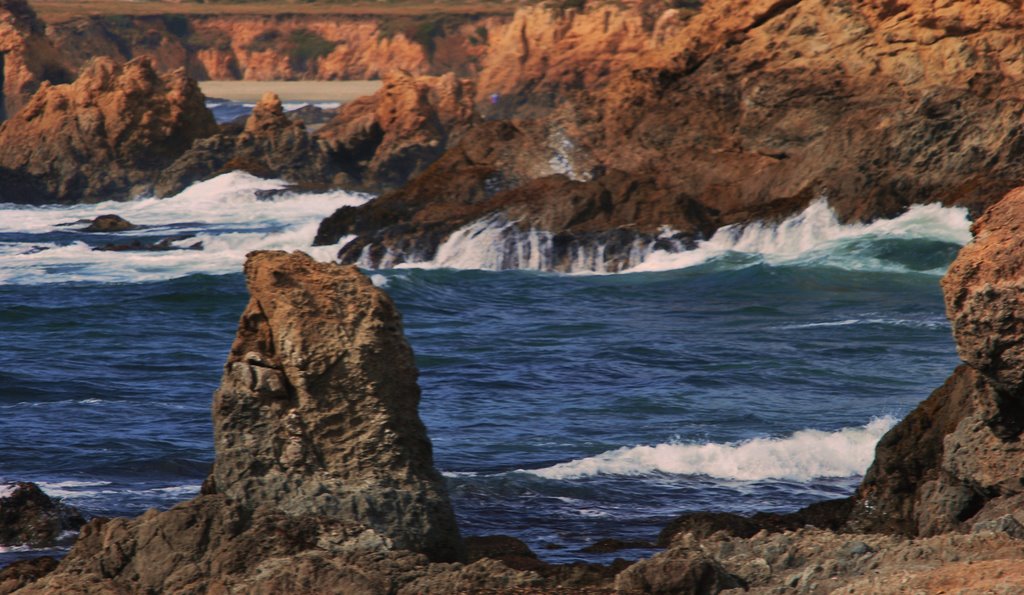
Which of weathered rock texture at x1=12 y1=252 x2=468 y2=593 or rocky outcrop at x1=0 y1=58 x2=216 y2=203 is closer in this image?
weathered rock texture at x1=12 y1=252 x2=468 y2=593

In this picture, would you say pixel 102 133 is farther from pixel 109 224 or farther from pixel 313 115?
pixel 313 115

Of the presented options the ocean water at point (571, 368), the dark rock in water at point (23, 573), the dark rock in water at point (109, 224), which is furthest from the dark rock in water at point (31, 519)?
the dark rock in water at point (109, 224)

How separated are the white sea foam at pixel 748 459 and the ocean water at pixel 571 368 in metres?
0.03

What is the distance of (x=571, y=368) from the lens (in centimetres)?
1723

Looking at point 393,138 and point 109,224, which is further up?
point 393,138

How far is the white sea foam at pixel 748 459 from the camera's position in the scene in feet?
39.0

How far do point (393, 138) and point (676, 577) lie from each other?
133ft

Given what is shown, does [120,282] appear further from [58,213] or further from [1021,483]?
[1021,483]

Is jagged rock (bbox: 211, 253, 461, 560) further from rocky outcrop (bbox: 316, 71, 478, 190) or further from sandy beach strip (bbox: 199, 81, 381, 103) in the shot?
sandy beach strip (bbox: 199, 81, 381, 103)

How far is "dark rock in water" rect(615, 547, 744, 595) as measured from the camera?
6.20 meters

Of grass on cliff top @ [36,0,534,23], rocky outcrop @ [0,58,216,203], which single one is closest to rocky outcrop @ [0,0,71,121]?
rocky outcrop @ [0,58,216,203]

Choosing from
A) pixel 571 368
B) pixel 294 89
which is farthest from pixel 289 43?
pixel 571 368

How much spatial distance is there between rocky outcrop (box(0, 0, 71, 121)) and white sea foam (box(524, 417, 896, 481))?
176ft

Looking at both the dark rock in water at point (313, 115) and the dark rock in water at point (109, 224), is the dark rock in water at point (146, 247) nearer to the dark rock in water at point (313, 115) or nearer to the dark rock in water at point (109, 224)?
the dark rock in water at point (109, 224)
